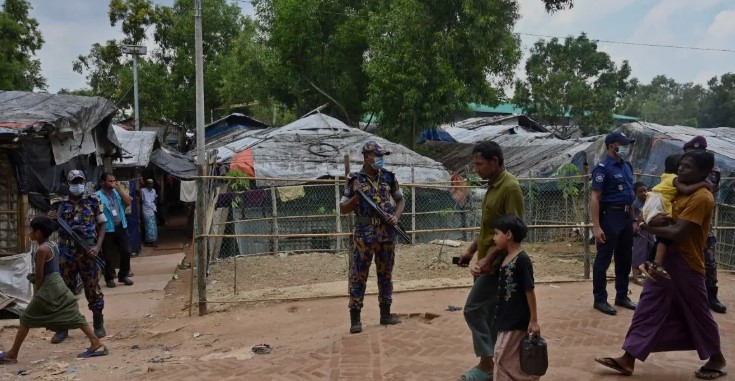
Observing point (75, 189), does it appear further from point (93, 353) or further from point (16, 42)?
point (16, 42)

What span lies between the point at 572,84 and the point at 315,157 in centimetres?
1477

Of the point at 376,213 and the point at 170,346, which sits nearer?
the point at 376,213

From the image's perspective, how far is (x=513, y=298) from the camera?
3.43 meters

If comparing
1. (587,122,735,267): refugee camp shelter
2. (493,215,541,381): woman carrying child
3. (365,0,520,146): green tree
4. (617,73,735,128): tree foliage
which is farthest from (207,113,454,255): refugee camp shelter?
(617,73,735,128): tree foliage

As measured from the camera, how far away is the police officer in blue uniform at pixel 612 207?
18.1 feet

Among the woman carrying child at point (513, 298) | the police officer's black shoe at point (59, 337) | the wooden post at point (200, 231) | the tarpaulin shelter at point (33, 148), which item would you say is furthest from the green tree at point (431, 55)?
the woman carrying child at point (513, 298)

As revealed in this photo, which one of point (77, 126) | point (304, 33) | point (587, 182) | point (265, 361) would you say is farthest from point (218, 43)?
point (265, 361)

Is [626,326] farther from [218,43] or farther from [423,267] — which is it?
[218,43]

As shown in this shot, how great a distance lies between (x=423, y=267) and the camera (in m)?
9.80

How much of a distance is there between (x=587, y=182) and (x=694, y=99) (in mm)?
37986

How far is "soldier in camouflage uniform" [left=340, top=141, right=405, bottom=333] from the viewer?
5.34m

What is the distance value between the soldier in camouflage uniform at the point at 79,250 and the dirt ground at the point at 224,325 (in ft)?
1.30

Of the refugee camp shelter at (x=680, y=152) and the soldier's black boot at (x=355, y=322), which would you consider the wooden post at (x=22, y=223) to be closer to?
the soldier's black boot at (x=355, y=322)

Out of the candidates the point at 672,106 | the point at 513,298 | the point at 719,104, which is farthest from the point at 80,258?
the point at 672,106
